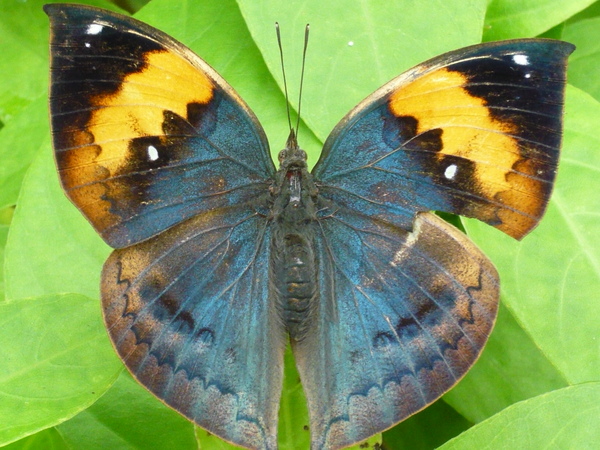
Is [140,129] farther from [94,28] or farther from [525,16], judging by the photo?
[525,16]

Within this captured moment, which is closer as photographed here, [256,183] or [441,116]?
[441,116]

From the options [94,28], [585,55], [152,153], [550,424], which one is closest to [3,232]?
[152,153]

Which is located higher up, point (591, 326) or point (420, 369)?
point (591, 326)

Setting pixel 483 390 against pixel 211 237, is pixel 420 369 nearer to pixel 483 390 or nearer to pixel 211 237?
pixel 483 390

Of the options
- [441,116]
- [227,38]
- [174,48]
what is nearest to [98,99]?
[174,48]

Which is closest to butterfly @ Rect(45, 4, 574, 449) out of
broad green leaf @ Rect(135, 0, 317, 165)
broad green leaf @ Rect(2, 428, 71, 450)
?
broad green leaf @ Rect(135, 0, 317, 165)

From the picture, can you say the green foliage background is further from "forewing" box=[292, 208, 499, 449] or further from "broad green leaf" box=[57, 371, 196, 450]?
"forewing" box=[292, 208, 499, 449]
